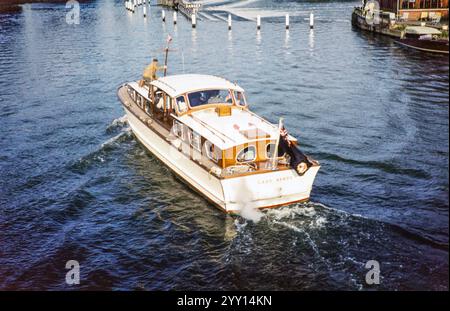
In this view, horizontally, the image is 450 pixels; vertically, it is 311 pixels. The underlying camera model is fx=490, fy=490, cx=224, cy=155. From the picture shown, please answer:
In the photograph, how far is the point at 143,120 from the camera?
25.4 metres

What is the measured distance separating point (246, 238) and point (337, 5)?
320 ft

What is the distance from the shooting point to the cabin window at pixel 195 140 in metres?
20.9

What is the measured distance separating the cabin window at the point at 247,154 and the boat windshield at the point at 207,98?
4.34 metres

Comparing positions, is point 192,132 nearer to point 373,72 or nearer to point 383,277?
point 383,277

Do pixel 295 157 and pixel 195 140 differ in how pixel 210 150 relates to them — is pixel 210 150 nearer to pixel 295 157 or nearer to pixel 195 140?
pixel 195 140

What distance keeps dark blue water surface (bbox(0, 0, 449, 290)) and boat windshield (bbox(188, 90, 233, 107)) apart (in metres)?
4.00

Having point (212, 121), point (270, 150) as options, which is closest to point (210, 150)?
point (212, 121)

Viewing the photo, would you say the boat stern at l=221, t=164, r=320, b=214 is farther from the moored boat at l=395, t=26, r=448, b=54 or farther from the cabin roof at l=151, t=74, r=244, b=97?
the moored boat at l=395, t=26, r=448, b=54

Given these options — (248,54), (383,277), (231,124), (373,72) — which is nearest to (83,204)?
(231,124)

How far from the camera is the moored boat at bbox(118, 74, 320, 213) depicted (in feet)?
62.2

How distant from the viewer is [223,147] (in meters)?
18.9
